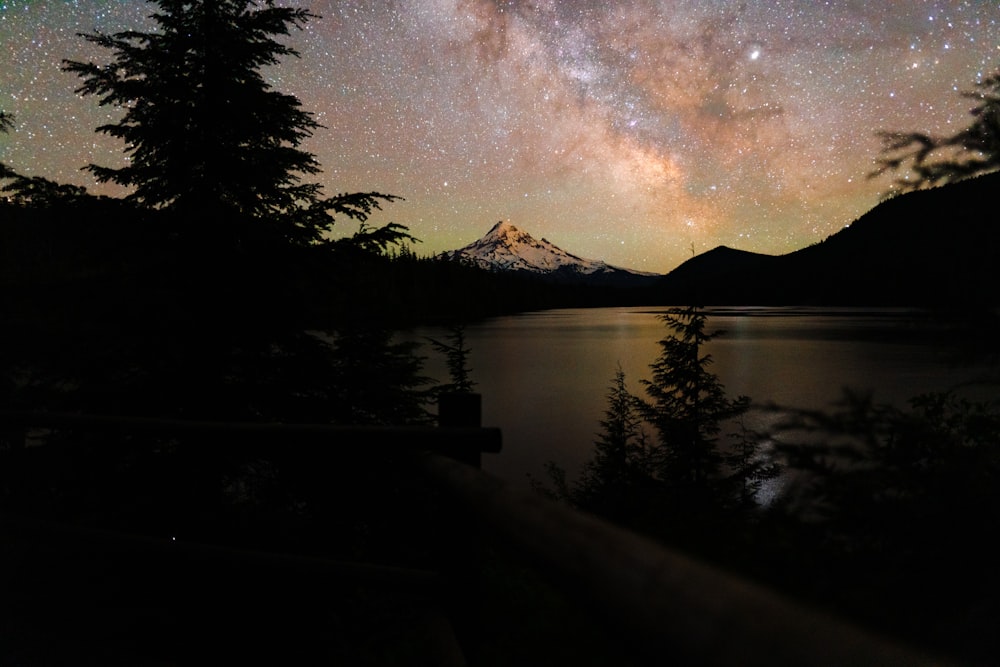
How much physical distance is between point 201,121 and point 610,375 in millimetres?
45833

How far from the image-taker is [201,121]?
7.10 metres

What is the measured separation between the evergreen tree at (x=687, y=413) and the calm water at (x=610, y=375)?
1184 mm

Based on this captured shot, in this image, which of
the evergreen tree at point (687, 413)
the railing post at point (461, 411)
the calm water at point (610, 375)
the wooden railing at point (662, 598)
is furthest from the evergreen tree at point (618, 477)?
the wooden railing at point (662, 598)

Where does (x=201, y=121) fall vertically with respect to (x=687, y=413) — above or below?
above

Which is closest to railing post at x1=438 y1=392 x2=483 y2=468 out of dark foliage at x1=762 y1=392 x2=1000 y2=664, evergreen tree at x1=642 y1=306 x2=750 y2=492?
dark foliage at x1=762 y1=392 x2=1000 y2=664

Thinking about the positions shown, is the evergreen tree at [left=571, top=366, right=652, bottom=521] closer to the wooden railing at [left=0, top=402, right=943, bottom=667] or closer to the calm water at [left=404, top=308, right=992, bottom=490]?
the calm water at [left=404, top=308, right=992, bottom=490]

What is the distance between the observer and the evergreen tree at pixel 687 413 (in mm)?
14109

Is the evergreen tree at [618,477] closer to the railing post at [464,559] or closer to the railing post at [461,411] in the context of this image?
the railing post at [464,559]

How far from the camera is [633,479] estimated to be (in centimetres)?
1456

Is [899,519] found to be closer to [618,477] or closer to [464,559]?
[464,559]

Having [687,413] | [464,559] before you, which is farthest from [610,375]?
[464,559]

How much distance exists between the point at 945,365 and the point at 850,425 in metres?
0.89

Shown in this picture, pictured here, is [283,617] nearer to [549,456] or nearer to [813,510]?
[813,510]

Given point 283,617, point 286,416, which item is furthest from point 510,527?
point 286,416
